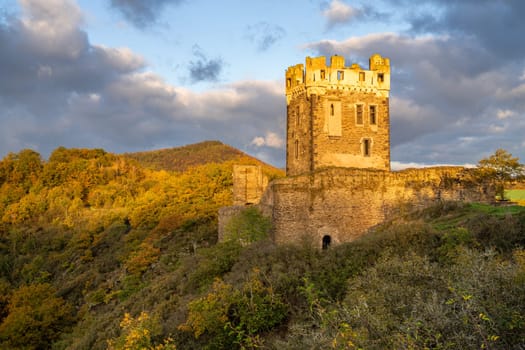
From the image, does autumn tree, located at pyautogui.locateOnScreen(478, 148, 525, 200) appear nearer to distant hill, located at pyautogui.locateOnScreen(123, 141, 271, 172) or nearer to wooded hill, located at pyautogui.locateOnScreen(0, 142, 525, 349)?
wooded hill, located at pyautogui.locateOnScreen(0, 142, 525, 349)

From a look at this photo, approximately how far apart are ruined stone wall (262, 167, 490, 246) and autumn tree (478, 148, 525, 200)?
69cm

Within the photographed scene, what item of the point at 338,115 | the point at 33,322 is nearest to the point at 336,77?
the point at 338,115

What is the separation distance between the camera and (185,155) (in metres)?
96.0

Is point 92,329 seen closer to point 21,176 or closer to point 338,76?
point 338,76

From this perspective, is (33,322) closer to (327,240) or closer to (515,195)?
(327,240)

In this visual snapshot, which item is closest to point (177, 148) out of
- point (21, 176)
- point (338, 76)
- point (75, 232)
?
point (21, 176)

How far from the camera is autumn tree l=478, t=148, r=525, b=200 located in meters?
19.4

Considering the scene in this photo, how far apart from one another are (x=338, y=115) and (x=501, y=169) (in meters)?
8.42

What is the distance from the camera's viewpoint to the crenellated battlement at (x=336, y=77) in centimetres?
→ 2441

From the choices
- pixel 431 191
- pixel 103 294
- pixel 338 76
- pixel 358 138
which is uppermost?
pixel 338 76

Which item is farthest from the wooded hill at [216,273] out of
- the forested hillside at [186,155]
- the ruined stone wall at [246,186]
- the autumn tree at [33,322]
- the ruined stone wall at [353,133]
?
the forested hillside at [186,155]

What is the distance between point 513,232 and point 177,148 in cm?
9274

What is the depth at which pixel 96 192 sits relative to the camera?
55.6 metres

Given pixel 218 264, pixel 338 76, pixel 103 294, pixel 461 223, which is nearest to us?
pixel 461 223
